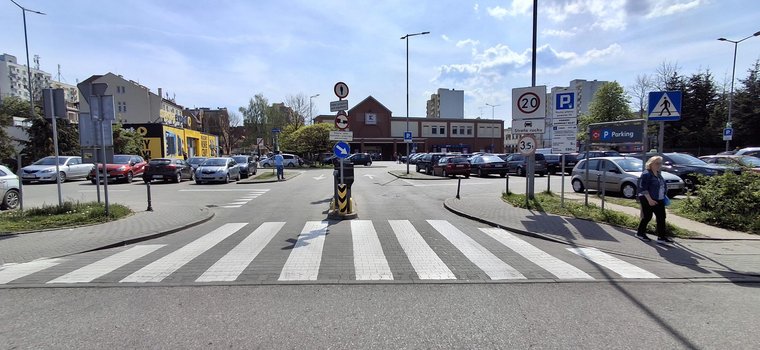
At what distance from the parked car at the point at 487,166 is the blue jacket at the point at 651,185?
18789 mm

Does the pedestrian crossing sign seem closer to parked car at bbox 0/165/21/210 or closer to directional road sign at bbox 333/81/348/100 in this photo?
directional road sign at bbox 333/81/348/100

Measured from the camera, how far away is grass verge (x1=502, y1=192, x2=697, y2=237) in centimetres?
821

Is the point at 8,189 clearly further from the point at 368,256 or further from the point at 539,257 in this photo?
the point at 539,257

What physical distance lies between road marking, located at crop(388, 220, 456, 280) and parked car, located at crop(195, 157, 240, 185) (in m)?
16.4

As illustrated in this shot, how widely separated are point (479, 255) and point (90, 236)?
7434 millimetres

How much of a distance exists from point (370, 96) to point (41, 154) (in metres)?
55.2

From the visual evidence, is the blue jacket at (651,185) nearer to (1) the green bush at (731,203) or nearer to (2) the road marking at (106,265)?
(1) the green bush at (731,203)

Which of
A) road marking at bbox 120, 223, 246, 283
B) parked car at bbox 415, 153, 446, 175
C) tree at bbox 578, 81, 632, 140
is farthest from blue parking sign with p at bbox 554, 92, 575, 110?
tree at bbox 578, 81, 632, 140

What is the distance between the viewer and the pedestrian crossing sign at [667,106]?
848 cm

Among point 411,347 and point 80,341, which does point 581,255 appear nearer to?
point 411,347

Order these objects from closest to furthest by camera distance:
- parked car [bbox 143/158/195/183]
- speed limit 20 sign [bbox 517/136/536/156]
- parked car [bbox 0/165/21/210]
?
parked car [bbox 0/165/21/210]
speed limit 20 sign [bbox 517/136/536/156]
parked car [bbox 143/158/195/183]

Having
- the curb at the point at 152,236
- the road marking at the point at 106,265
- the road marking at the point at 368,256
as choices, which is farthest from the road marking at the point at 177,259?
the road marking at the point at 368,256

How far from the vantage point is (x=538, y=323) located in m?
3.82

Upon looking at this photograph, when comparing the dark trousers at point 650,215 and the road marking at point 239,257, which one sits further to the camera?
the dark trousers at point 650,215
